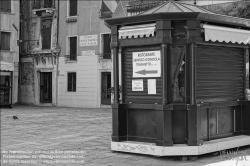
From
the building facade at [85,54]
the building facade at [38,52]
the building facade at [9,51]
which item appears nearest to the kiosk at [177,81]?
the building facade at [85,54]

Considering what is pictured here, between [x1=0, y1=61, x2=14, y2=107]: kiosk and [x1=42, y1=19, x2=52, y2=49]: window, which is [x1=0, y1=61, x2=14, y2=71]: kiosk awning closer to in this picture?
[x1=0, y1=61, x2=14, y2=107]: kiosk

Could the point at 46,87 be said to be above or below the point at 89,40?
below

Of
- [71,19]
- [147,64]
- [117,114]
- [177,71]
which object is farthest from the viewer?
[71,19]

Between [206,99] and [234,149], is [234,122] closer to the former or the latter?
[234,149]

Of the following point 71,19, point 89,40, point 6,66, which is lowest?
point 6,66

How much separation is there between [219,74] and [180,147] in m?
2.05

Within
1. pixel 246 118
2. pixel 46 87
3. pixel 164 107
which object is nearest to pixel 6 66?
pixel 46 87

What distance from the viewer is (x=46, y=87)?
97.9 feet

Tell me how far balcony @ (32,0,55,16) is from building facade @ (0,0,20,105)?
138 cm

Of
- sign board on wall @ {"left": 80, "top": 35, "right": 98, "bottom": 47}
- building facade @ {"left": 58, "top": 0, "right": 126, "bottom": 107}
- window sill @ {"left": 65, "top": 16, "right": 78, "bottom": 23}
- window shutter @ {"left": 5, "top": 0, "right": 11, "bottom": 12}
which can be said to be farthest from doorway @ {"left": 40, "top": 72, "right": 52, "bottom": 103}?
window shutter @ {"left": 5, "top": 0, "right": 11, "bottom": 12}

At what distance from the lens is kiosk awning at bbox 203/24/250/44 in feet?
26.4

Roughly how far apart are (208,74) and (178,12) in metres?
1.58

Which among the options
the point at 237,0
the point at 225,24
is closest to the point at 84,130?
the point at 225,24

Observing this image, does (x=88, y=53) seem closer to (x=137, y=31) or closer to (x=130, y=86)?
(x=130, y=86)
